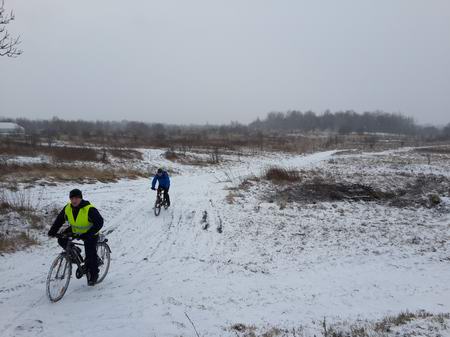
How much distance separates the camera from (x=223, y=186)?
19.7 meters

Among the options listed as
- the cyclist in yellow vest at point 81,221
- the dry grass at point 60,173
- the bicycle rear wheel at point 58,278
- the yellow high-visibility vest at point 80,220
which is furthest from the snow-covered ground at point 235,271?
the dry grass at point 60,173

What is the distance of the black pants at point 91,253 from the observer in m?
6.41

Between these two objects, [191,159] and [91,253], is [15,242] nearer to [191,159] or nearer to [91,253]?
[91,253]

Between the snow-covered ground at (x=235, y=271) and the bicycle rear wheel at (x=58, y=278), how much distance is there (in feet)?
0.62

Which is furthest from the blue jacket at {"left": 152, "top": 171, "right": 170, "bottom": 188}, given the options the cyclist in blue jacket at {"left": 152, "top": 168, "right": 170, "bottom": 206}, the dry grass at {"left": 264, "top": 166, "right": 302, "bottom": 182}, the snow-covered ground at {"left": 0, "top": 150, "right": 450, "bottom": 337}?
the dry grass at {"left": 264, "top": 166, "right": 302, "bottom": 182}

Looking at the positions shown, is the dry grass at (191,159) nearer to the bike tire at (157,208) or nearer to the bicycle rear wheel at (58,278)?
the bike tire at (157,208)

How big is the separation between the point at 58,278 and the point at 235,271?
13.0 feet

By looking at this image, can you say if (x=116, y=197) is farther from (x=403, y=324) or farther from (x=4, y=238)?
(x=403, y=324)

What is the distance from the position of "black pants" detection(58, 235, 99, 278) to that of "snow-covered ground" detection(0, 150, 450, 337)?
1.36ft

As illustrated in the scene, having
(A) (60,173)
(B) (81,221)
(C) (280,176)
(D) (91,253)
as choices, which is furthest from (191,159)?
(B) (81,221)

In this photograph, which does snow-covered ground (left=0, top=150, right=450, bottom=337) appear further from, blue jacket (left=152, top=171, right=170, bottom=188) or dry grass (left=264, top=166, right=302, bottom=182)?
dry grass (left=264, top=166, right=302, bottom=182)

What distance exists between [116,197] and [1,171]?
6.69 meters

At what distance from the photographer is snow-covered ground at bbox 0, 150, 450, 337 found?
580 cm

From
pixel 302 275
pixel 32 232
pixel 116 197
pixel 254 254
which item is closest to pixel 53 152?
pixel 116 197
